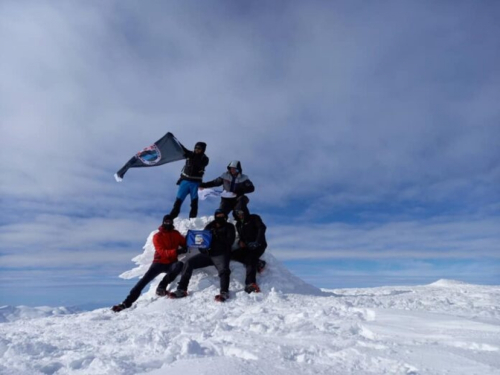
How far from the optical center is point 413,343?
454 centimetres

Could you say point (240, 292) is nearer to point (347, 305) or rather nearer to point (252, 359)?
point (347, 305)

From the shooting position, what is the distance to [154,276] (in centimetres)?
977

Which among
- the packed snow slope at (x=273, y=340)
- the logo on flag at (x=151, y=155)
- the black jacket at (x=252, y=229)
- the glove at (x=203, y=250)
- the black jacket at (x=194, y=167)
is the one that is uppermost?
the logo on flag at (x=151, y=155)

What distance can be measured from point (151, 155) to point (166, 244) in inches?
162

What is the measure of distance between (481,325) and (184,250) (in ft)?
24.3

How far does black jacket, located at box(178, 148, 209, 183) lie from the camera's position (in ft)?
39.9

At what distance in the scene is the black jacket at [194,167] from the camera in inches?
478

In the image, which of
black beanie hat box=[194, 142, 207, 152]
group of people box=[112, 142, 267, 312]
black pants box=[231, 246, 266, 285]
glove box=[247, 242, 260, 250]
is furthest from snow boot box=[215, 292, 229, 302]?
black beanie hat box=[194, 142, 207, 152]

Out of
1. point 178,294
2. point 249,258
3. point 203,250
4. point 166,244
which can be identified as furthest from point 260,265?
point 166,244

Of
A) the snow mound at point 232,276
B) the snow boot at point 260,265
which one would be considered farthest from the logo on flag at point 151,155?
the snow boot at point 260,265

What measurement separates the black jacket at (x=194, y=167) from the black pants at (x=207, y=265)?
3.29m

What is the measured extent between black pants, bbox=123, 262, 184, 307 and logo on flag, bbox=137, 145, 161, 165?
4419 millimetres

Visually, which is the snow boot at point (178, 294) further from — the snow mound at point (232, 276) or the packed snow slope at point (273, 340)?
the packed snow slope at point (273, 340)

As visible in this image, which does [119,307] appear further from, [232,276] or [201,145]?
[201,145]
